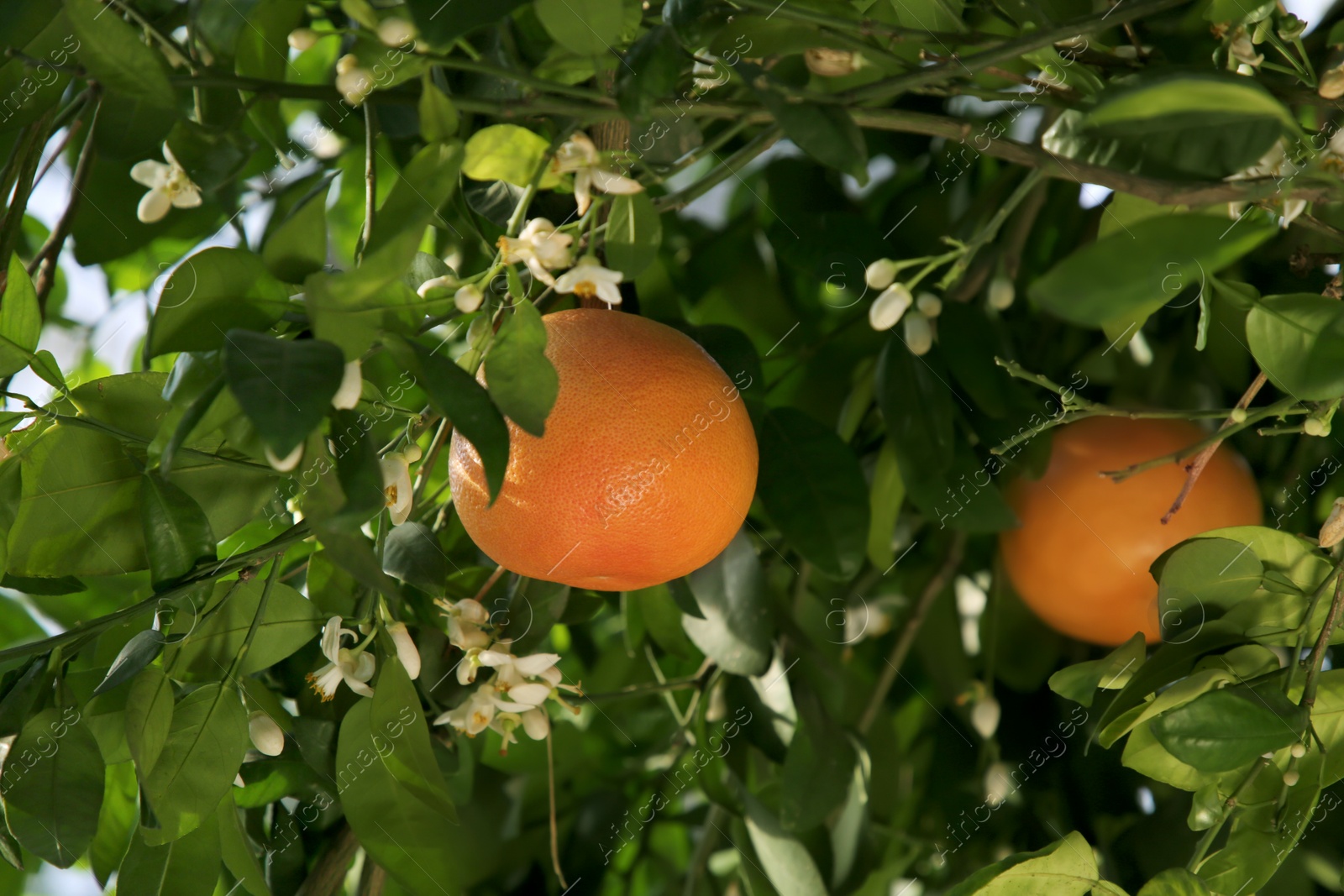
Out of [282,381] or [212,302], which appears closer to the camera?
[282,381]

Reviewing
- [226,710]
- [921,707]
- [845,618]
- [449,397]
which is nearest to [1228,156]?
[449,397]

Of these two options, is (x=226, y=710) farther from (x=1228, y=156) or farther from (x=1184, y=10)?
(x=1184, y=10)

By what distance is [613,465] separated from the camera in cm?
42

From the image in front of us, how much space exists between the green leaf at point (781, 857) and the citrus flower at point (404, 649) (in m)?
0.28

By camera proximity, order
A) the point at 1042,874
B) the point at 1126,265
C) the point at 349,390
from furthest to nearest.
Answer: the point at 1042,874 → the point at 349,390 → the point at 1126,265

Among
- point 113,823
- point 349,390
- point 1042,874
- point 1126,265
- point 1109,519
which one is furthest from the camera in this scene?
point 1109,519

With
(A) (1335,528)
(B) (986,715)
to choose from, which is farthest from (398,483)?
(B) (986,715)

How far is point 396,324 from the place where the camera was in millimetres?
320

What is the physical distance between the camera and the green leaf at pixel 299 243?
36 cm

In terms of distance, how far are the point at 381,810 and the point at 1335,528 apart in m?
0.42

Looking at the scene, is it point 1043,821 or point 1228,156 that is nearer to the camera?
point 1228,156

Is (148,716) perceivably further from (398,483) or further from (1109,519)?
(1109,519)

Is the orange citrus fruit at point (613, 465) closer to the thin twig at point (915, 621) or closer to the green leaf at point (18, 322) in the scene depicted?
the green leaf at point (18, 322)

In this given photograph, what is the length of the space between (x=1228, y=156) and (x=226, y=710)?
0.40m
